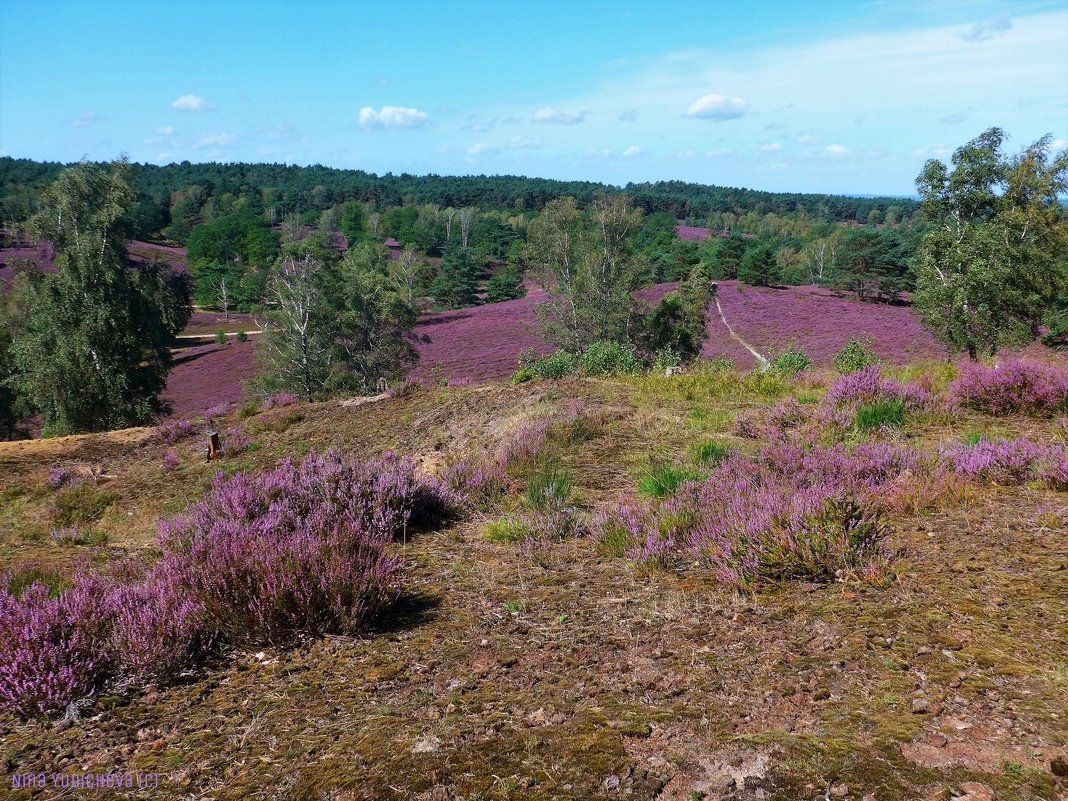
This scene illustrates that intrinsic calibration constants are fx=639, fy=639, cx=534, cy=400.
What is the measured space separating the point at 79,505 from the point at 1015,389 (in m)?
12.9

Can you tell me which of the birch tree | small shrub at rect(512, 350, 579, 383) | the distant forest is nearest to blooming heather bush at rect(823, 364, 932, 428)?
small shrub at rect(512, 350, 579, 383)

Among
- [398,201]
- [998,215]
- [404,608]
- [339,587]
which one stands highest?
[398,201]

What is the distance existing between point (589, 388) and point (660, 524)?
21.7 ft

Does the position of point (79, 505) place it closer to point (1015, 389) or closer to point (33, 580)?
point (33, 580)

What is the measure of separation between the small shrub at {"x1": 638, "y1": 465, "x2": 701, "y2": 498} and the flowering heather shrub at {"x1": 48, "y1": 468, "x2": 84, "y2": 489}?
9.81 metres

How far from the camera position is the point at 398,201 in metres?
166

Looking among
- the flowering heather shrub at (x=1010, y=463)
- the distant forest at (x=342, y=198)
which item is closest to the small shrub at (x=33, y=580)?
the flowering heather shrub at (x=1010, y=463)

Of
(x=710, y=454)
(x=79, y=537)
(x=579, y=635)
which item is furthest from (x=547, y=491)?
(x=79, y=537)

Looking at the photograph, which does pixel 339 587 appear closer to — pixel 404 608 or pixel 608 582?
pixel 404 608

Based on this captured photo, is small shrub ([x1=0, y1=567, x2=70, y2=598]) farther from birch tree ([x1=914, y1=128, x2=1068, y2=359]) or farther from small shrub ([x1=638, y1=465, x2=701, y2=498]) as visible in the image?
birch tree ([x1=914, y1=128, x2=1068, y2=359])

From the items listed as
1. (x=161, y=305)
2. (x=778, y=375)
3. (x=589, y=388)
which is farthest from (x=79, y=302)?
(x=778, y=375)

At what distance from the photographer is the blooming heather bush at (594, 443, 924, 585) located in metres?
4.10

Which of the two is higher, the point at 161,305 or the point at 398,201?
the point at 398,201

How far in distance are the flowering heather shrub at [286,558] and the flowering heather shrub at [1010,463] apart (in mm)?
4837
